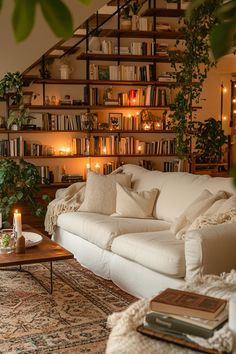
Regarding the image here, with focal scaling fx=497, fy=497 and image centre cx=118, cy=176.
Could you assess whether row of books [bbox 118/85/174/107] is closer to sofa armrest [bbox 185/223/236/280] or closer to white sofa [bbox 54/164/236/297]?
white sofa [bbox 54/164/236/297]

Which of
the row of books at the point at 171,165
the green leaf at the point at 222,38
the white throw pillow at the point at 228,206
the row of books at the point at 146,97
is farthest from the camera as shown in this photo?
the row of books at the point at 171,165

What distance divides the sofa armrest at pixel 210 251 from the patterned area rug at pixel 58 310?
68 cm

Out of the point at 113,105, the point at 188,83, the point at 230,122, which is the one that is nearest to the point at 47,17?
the point at 188,83

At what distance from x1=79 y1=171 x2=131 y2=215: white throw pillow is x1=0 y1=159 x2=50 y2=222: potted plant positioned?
78 cm

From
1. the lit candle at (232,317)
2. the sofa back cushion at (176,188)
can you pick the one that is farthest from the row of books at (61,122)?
the lit candle at (232,317)

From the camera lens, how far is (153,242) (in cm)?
358

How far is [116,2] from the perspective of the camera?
6.80 meters

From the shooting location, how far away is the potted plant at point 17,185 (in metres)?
5.50

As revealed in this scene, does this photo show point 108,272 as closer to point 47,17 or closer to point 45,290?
point 45,290

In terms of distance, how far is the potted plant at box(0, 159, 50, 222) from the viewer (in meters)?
5.50

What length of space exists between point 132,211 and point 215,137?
284 cm

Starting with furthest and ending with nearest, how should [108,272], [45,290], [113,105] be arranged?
[113,105] → [108,272] → [45,290]

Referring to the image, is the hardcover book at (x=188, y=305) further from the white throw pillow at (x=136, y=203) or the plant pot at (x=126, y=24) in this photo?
the plant pot at (x=126, y=24)

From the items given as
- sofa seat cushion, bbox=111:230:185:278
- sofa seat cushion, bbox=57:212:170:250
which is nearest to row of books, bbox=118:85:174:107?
sofa seat cushion, bbox=57:212:170:250
